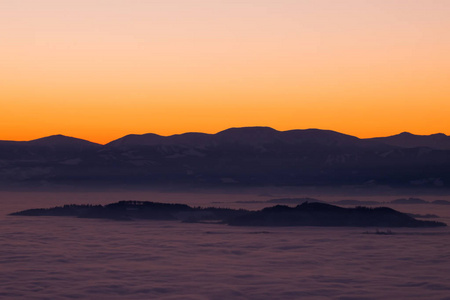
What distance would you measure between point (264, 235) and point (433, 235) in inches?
482

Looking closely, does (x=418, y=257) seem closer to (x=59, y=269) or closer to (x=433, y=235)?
(x=433, y=235)

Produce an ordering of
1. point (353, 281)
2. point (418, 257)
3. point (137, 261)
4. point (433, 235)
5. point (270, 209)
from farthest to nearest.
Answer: point (270, 209)
point (433, 235)
point (418, 257)
point (137, 261)
point (353, 281)

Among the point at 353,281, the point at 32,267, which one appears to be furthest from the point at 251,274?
the point at 32,267

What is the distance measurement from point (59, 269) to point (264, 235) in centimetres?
2271

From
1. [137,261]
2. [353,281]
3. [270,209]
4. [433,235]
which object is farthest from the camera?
[270,209]

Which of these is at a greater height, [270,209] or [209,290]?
[270,209]

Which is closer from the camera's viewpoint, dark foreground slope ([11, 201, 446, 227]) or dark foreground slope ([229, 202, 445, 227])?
dark foreground slope ([229, 202, 445, 227])

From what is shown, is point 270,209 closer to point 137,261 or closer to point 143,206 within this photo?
point 143,206

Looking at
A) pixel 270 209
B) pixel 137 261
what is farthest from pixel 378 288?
pixel 270 209

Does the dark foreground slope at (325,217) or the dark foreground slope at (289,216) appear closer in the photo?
the dark foreground slope at (325,217)

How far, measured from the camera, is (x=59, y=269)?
110 ft

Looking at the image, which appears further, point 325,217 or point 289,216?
point 289,216

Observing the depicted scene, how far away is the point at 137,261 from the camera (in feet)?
120

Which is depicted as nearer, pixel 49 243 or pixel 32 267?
pixel 32 267
